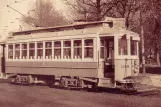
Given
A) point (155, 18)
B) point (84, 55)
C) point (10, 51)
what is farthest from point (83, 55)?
point (155, 18)

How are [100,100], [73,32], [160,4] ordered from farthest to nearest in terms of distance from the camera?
[160,4], [73,32], [100,100]

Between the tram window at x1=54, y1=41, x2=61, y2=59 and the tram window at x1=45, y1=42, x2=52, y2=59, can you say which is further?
the tram window at x1=45, y1=42, x2=52, y2=59

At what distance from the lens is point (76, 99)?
13.3m

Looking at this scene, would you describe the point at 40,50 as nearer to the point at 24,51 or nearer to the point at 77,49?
the point at 24,51

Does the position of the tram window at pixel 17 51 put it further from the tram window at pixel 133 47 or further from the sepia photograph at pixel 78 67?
the tram window at pixel 133 47

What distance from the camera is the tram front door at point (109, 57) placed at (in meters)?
16.2

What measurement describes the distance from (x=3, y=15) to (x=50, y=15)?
861 cm

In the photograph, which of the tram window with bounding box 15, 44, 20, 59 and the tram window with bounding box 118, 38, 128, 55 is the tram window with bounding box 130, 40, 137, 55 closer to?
the tram window with bounding box 118, 38, 128, 55

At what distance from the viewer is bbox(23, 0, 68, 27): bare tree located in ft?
149

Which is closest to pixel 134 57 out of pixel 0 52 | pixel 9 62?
pixel 9 62

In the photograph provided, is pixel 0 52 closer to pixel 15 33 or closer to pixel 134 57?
pixel 15 33

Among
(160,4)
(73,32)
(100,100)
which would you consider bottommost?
(100,100)

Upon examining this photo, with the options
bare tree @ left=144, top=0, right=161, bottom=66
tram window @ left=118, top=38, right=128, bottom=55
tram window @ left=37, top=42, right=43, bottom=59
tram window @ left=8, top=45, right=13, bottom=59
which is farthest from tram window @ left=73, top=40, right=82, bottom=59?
bare tree @ left=144, top=0, right=161, bottom=66

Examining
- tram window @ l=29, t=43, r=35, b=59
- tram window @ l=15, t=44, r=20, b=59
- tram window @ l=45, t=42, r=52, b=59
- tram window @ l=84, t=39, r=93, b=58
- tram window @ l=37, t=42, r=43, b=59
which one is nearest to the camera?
tram window @ l=84, t=39, r=93, b=58
